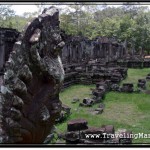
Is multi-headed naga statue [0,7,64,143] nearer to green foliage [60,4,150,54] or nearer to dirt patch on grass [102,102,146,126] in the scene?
dirt patch on grass [102,102,146,126]

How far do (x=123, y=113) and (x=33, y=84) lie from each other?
683 centimetres

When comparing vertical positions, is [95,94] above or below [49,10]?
below

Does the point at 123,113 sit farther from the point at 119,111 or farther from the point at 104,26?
the point at 104,26

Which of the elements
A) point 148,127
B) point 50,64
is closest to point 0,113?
point 50,64

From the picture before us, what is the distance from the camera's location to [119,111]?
36.4 feet

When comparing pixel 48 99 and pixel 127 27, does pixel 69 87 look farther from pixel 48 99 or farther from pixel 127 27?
pixel 127 27

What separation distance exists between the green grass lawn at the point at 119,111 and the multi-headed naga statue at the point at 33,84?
10.4 feet

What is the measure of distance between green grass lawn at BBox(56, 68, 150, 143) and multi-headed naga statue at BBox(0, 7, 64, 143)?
316 cm

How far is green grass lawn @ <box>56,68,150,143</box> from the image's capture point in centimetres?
905

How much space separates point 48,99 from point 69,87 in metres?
11.7

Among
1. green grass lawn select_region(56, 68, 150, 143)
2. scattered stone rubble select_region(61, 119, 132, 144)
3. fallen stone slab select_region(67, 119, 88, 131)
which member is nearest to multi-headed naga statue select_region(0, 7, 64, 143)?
scattered stone rubble select_region(61, 119, 132, 144)

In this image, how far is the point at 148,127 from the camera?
888cm

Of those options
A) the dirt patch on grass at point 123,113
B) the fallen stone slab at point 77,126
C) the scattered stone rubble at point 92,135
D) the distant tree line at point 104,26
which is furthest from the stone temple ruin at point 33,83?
the distant tree line at point 104,26

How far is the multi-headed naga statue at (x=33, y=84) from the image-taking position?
13.5 ft
